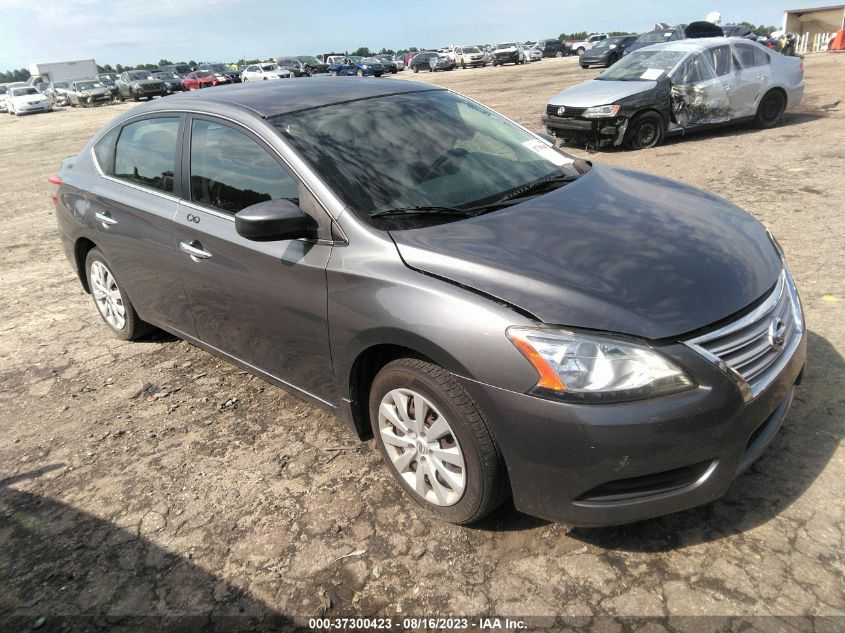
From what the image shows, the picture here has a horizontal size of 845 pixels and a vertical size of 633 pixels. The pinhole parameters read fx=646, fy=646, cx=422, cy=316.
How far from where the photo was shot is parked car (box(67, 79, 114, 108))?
1544 inches

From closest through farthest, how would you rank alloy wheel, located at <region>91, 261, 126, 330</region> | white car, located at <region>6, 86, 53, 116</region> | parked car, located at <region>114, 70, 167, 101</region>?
alloy wheel, located at <region>91, 261, 126, 330</region>, white car, located at <region>6, 86, 53, 116</region>, parked car, located at <region>114, 70, 167, 101</region>

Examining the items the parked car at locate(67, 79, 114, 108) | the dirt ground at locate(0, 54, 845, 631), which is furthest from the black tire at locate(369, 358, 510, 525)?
the parked car at locate(67, 79, 114, 108)

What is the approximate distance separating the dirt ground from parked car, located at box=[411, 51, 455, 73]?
142 feet

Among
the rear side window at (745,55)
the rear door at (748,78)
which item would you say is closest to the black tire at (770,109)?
the rear door at (748,78)

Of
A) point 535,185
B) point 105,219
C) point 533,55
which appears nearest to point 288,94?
point 535,185

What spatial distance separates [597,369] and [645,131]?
9380 mm

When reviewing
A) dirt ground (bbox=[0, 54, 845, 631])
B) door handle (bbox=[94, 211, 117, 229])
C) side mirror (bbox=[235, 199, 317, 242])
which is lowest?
dirt ground (bbox=[0, 54, 845, 631])

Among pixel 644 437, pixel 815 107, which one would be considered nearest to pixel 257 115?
pixel 644 437

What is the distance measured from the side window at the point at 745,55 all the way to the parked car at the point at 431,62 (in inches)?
1410

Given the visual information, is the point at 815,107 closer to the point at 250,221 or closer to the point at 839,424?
the point at 839,424

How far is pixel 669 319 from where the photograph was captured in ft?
7.37

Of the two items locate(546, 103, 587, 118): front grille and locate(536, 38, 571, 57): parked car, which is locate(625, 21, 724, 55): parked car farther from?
locate(536, 38, 571, 57): parked car

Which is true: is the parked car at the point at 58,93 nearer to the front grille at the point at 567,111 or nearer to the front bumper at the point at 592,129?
the front grille at the point at 567,111

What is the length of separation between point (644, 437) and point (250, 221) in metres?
1.76
